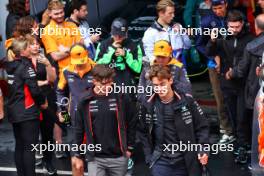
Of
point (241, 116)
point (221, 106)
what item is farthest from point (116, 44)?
point (221, 106)

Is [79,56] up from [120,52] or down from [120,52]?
up

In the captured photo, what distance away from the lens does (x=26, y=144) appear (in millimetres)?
8562

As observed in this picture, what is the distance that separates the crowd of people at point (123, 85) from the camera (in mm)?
7242

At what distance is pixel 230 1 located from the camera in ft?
35.4

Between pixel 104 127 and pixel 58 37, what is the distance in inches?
101

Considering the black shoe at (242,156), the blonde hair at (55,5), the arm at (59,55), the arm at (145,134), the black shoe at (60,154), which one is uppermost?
the blonde hair at (55,5)

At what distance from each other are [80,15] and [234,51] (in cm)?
228

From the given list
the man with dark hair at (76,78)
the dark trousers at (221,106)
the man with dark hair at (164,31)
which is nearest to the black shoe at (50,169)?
the man with dark hair at (76,78)

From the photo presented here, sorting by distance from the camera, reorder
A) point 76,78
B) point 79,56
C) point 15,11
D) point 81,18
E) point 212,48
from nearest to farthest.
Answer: point 79,56 < point 76,78 < point 212,48 < point 81,18 < point 15,11

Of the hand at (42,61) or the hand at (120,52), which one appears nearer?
the hand at (42,61)

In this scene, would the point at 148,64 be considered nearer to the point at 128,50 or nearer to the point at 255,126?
the point at 128,50

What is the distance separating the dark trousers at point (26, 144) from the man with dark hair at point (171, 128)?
177cm

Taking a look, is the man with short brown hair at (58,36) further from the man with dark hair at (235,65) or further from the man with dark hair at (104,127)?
the man with dark hair at (104,127)

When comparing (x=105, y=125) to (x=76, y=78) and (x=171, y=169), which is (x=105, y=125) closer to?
(x=171, y=169)
